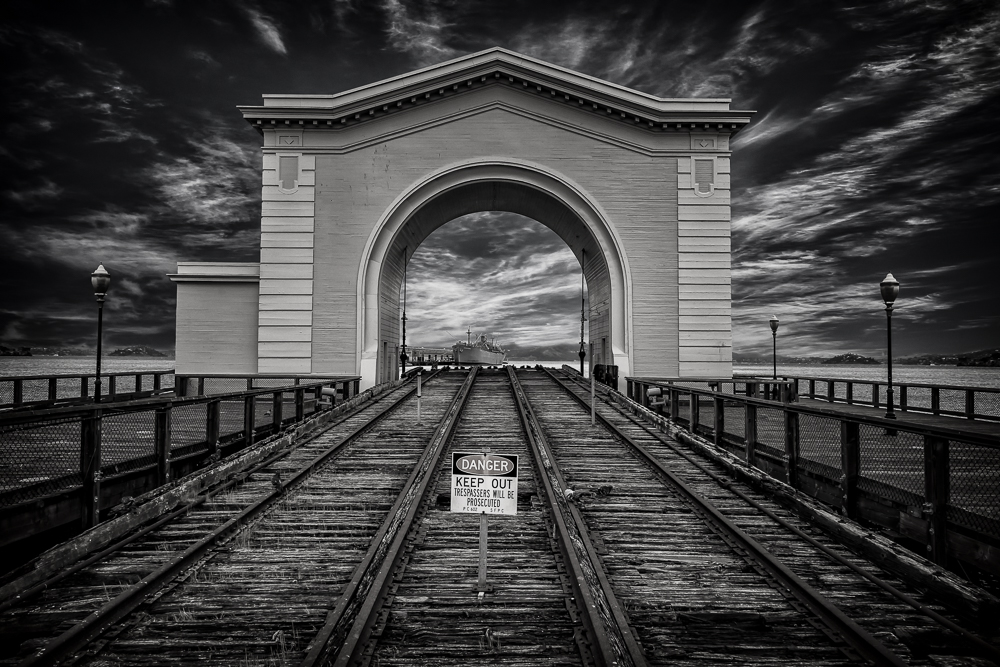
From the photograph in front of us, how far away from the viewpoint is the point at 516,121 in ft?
80.1

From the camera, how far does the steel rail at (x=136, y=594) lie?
4.01m

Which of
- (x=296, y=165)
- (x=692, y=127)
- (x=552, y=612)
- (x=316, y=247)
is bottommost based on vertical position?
(x=552, y=612)

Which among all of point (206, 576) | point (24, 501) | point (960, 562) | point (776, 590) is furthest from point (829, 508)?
point (24, 501)

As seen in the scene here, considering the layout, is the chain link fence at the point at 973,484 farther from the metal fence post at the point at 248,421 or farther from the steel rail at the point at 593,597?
the metal fence post at the point at 248,421

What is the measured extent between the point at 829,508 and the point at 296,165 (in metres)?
22.7

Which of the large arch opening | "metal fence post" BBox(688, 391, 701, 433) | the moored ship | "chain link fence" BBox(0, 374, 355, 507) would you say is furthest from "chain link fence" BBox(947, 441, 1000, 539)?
the moored ship

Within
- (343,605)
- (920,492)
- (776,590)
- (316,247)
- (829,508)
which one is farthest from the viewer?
(316,247)

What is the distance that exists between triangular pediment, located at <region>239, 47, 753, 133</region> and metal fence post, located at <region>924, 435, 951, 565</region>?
20429 mm

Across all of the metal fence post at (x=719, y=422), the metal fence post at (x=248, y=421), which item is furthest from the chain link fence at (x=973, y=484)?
the metal fence post at (x=248, y=421)

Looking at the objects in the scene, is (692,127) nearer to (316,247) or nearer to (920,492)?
(316,247)

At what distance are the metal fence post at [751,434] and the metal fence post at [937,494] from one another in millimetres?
4010

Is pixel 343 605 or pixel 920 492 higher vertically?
pixel 920 492

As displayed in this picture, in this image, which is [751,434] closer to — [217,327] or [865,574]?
[865,574]

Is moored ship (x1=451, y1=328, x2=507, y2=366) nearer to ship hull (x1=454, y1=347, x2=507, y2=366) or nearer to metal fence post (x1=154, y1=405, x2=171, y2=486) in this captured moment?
ship hull (x1=454, y1=347, x2=507, y2=366)
